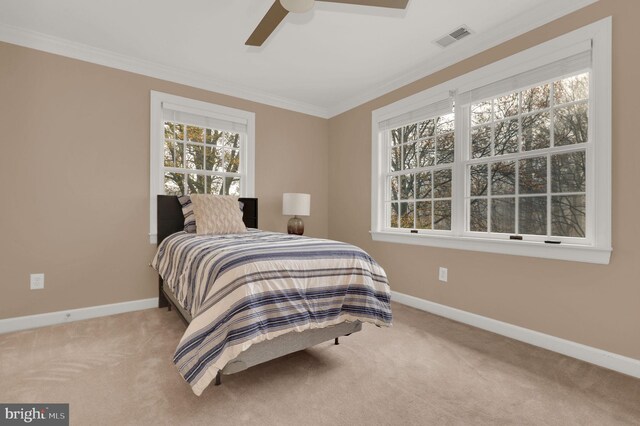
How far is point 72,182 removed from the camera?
9.55 ft

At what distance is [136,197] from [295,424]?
276cm

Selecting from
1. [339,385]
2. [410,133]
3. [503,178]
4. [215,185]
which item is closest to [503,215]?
[503,178]

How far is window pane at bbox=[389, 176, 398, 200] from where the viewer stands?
3.75 meters

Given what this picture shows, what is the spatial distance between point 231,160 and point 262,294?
265cm

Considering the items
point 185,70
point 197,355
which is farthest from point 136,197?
point 197,355

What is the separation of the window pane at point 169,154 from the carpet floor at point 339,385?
1839mm

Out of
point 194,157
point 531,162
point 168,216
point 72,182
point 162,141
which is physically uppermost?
point 162,141

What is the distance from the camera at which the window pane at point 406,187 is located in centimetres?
357

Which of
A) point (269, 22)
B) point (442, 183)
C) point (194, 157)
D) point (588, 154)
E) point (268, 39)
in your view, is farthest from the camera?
point (194, 157)

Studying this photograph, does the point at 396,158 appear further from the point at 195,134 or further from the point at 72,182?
the point at 72,182

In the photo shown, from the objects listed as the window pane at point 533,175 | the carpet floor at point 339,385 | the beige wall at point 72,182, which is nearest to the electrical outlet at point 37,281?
the beige wall at point 72,182

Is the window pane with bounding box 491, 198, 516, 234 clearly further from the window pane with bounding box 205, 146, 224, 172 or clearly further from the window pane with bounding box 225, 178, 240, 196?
the window pane with bounding box 205, 146, 224, 172

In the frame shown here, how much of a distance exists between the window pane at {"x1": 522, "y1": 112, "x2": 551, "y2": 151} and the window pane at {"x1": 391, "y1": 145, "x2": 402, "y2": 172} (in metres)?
1.34

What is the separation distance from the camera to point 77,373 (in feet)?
6.33
